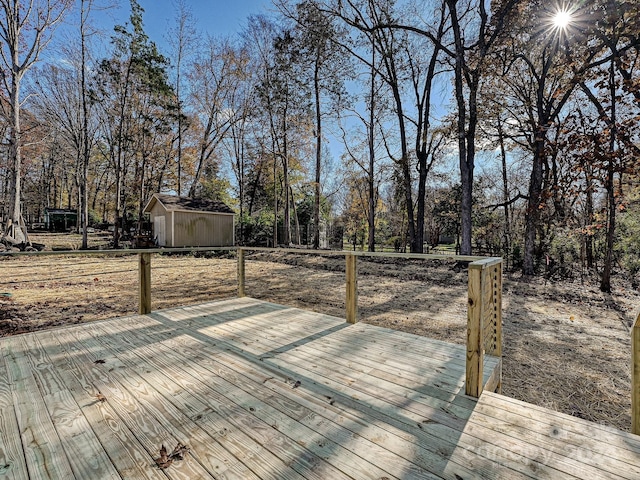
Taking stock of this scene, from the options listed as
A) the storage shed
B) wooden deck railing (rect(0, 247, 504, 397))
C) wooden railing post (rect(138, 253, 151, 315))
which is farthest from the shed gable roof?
wooden deck railing (rect(0, 247, 504, 397))

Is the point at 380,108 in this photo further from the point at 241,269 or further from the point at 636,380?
the point at 636,380

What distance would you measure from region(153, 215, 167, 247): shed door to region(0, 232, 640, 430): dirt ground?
5.13 meters

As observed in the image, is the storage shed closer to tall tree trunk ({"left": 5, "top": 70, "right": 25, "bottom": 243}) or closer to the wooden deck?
tall tree trunk ({"left": 5, "top": 70, "right": 25, "bottom": 243})

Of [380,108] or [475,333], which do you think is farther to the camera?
[380,108]

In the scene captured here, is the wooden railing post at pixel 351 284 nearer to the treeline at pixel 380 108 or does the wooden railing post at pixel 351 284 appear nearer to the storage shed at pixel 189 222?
the treeline at pixel 380 108

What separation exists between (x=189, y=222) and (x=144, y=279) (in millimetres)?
13590

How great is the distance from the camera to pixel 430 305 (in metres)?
6.33

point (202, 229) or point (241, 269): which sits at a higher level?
point (202, 229)

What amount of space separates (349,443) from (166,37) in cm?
2168

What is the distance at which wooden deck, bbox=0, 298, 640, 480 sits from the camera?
144 cm

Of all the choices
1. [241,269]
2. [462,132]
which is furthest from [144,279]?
[462,132]

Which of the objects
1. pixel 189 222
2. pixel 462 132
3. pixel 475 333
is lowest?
pixel 475 333

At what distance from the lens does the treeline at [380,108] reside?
25.9 feet

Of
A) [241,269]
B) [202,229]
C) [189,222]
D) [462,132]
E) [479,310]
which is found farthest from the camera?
[202,229]
